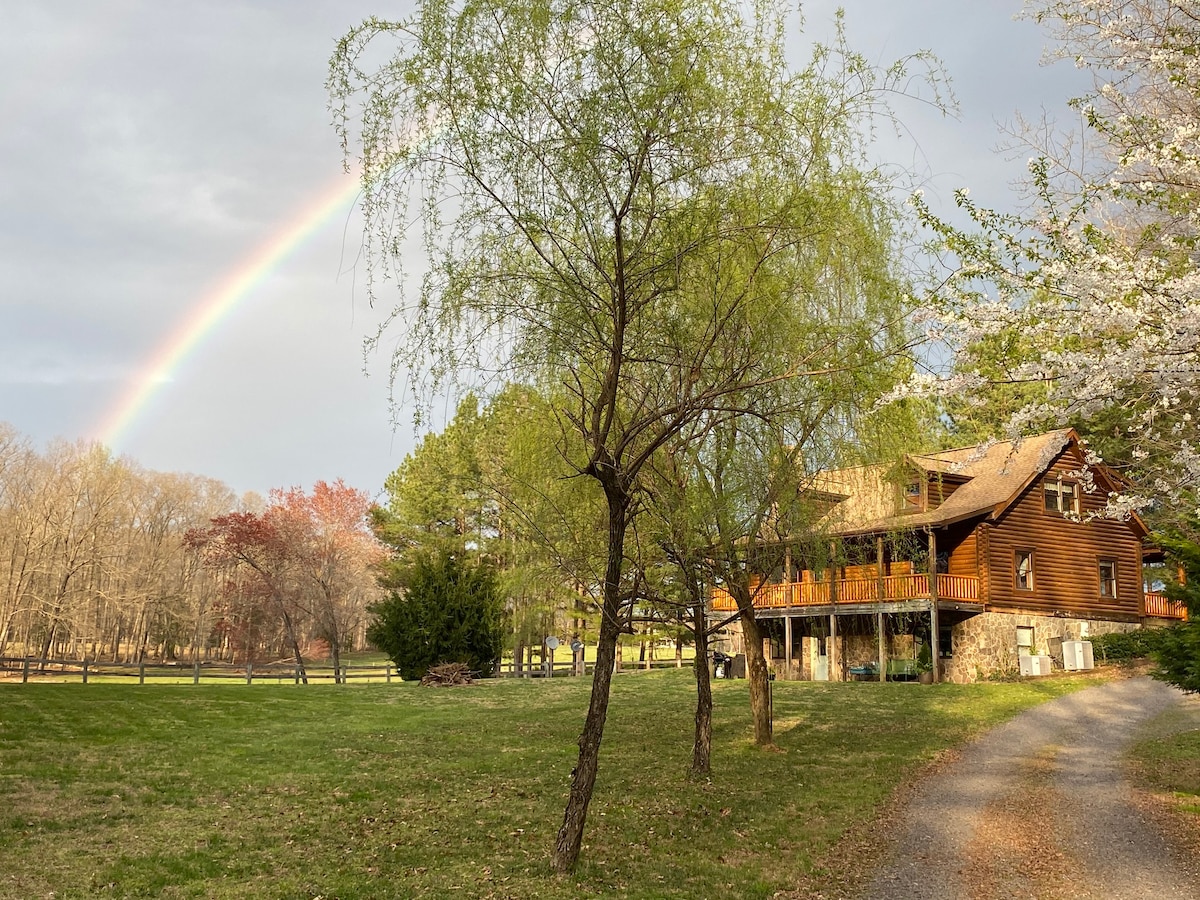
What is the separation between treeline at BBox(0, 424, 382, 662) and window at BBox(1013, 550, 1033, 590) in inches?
1084

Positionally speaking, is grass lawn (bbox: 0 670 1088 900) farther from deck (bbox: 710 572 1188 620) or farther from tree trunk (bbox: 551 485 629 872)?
deck (bbox: 710 572 1188 620)

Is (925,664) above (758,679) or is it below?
below

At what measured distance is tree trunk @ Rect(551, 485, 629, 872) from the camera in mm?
8289

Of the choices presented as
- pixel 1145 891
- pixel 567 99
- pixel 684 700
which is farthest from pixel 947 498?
pixel 567 99

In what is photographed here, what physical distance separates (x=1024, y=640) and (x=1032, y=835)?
20.1 m

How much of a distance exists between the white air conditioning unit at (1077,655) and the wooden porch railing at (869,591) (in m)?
3.13

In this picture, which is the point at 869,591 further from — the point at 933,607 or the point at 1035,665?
the point at 1035,665

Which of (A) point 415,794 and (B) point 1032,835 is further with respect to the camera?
(A) point 415,794

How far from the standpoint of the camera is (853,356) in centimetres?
903

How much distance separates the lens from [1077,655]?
87.8ft

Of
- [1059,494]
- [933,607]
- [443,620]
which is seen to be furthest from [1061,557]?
[443,620]

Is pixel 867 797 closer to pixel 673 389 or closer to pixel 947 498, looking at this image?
pixel 673 389

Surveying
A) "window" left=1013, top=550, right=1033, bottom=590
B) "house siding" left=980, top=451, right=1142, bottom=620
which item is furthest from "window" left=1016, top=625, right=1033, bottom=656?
"window" left=1013, top=550, right=1033, bottom=590

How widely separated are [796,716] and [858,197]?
41.6ft
